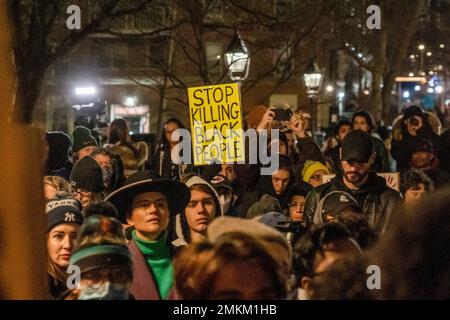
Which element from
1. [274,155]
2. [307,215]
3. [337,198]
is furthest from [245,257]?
[274,155]

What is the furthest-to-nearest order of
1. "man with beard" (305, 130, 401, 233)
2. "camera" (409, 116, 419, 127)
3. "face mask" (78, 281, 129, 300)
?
"camera" (409, 116, 419, 127) → "man with beard" (305, 130, 401, 233) → "face mask" (78, 281, 129, 300)

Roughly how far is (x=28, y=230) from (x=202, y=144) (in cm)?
664

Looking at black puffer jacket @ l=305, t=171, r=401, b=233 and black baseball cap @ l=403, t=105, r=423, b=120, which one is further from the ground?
black baseball cap @ l=403, t=105, r=423, b=120

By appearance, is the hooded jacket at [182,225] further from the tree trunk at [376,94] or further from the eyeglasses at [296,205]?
the tree trunk at [376,94]

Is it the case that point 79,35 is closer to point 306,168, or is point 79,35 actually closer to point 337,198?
point 306,168

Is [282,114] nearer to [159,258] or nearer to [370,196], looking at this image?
[370,196]

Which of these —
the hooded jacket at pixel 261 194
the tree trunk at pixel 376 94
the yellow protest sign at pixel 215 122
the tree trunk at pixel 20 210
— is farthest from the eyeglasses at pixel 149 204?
the tree trunk at pixel 376 94

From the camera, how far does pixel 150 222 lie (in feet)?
15.0

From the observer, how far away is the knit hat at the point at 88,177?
22.8 ft

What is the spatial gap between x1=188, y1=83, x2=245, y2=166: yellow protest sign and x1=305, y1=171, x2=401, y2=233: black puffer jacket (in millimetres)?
2050

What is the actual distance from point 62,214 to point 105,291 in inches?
54.7

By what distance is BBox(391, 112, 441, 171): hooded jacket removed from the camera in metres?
8.84

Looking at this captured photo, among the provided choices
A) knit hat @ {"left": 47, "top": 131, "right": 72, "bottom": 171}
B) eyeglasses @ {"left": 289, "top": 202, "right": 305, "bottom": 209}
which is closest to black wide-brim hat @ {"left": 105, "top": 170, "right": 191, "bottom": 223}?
eyeglasses @ {"left": 289, "top": 202, "right": 305, "bottom": 209}

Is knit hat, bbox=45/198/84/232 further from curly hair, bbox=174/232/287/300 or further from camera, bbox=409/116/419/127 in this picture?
camera, bbox=409/116/419/127
